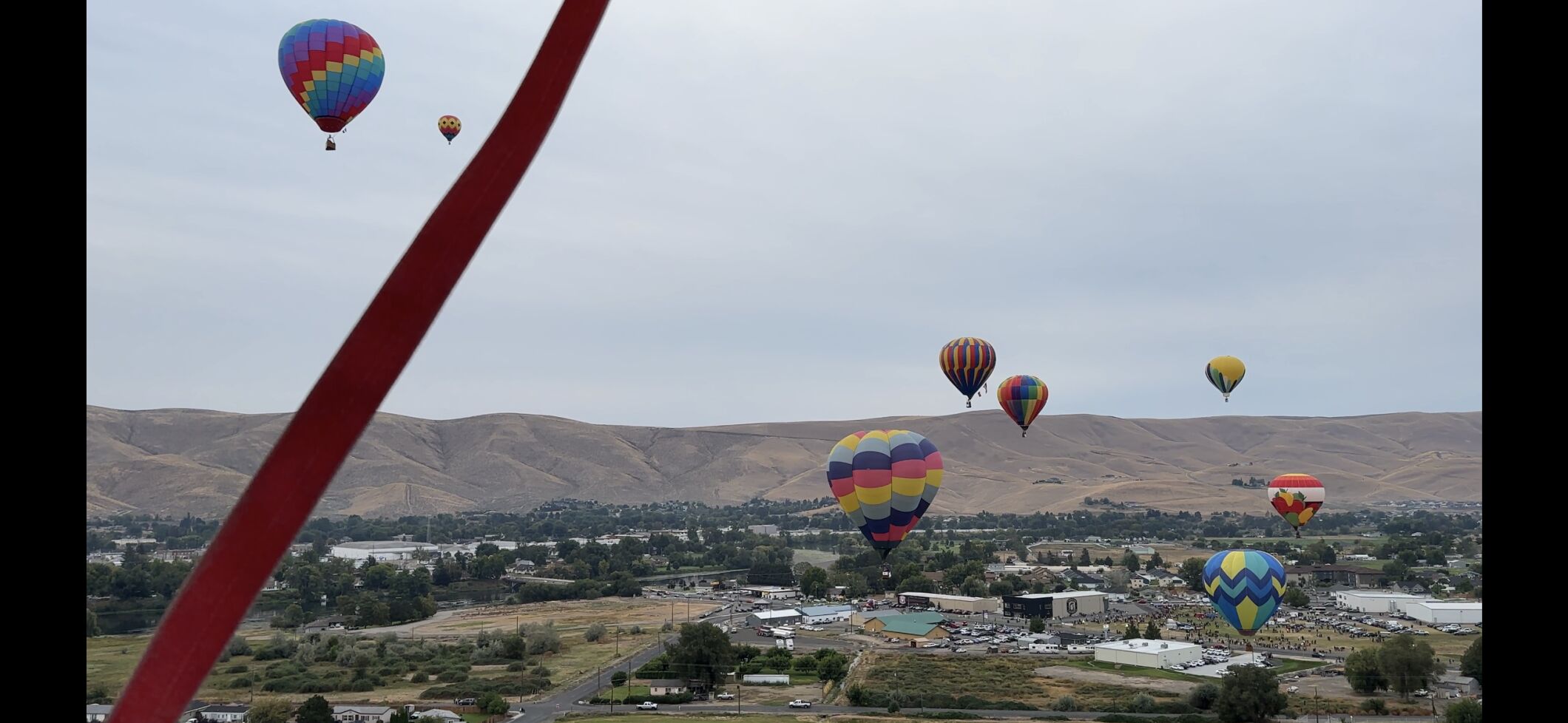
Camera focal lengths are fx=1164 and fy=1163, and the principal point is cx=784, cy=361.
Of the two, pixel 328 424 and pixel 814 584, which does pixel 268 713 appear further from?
pixel 814 584

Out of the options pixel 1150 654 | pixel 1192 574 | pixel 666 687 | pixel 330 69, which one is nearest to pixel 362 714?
pixel 666 687

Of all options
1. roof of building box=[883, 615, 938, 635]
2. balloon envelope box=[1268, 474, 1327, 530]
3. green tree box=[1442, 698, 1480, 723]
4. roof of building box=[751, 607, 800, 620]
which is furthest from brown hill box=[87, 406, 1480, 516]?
green tree box=[1442, 698, 1480, 723]

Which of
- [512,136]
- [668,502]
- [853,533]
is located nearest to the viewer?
[512,136]

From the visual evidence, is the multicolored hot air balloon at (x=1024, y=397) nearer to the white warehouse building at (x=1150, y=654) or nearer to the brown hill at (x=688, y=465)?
the white warehouse building at (x=1150, y=654)

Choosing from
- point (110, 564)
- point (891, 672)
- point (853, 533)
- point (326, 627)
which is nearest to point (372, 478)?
point (853, 533)

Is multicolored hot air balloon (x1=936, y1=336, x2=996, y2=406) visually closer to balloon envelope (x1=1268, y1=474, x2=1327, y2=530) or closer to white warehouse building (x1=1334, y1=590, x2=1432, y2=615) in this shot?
balloon envelope (x1=1268, y1=474, x2=1327, y2=530)
